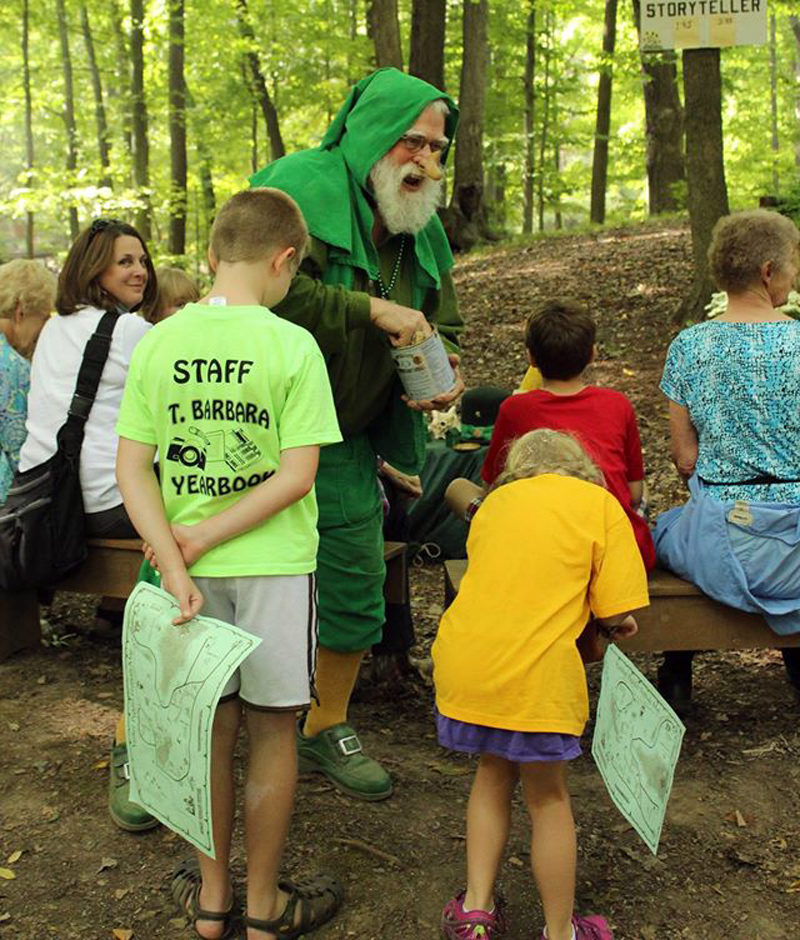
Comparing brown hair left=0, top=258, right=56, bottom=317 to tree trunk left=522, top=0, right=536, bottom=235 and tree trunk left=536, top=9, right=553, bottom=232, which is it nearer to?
tree trunk left=522, top=0, right=536, bottom=235

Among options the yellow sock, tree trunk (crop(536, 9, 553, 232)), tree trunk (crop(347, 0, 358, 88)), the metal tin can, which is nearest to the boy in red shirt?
the metal tin can

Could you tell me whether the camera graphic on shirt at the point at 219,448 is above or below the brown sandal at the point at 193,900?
above

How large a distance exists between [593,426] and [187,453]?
1582mm

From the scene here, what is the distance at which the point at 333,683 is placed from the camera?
11.2ft

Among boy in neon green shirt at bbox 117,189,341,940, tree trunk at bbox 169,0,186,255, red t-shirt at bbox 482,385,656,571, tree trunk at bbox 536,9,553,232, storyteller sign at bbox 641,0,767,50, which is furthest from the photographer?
tree trunk at bbox 536,9,553,232

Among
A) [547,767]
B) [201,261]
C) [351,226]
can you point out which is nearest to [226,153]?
[201,261]

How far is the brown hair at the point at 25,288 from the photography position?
4598 mm

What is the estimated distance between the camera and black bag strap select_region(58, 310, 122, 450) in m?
3.86

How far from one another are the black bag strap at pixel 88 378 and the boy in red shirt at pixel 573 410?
1.49m

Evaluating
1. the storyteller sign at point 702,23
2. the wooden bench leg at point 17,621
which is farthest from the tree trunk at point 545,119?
the wooden bench leg at point 17,621

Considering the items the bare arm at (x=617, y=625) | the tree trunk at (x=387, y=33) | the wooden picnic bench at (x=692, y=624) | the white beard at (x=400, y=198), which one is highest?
the tree trunk at (x=387, y=33)

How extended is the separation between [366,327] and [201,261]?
890 inches

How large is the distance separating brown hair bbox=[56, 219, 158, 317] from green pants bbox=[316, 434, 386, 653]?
1.27m

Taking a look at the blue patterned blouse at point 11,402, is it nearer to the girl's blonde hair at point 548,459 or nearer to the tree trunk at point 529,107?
the girl's blonde hair at point 548,459
